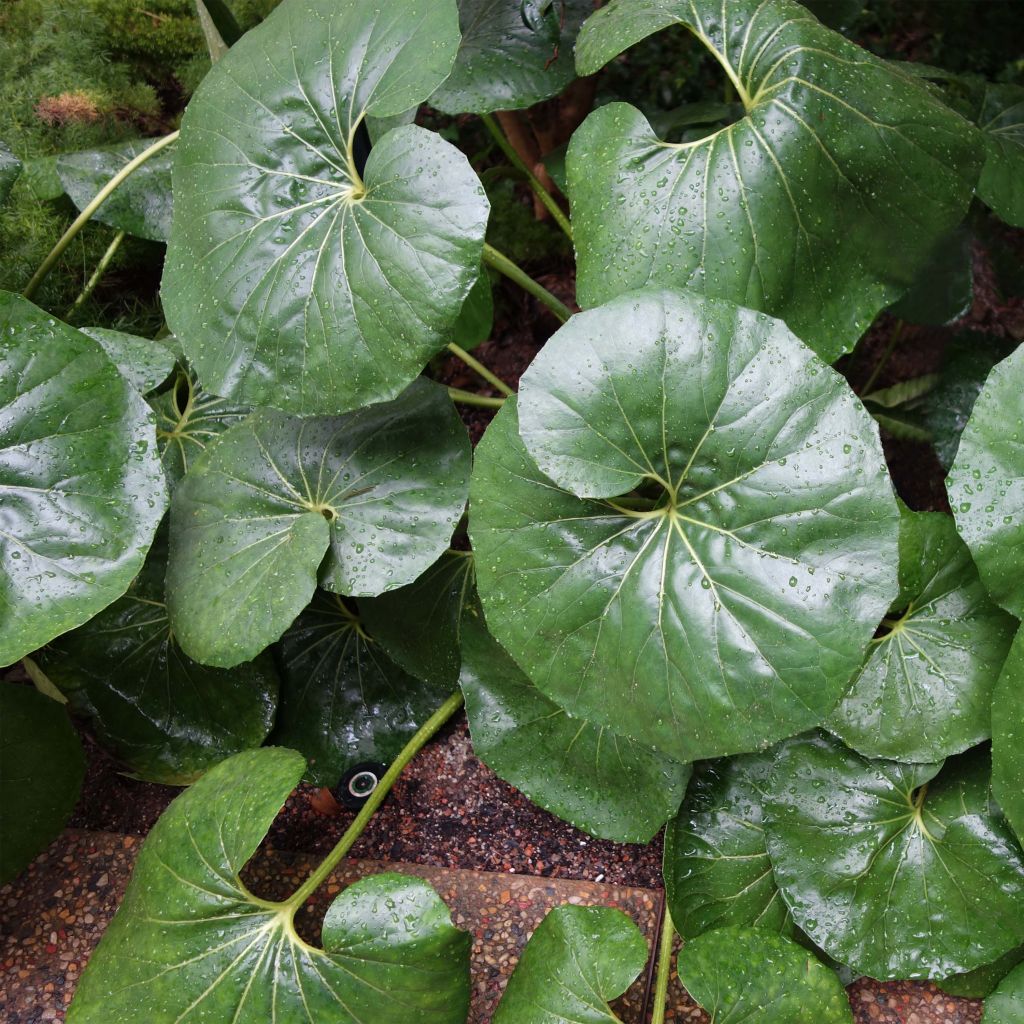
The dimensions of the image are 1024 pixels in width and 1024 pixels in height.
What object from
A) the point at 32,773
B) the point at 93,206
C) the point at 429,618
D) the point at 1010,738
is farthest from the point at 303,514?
the point at 1010,738

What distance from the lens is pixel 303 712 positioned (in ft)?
6.57

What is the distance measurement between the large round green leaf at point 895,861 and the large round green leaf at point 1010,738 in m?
0.13

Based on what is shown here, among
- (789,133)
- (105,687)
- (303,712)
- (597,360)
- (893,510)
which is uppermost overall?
(789,133)

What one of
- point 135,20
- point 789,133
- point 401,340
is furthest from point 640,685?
point 135,20

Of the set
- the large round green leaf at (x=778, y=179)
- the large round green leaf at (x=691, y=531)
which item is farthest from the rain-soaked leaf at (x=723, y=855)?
the large round green leaf at (x=778, y=179)

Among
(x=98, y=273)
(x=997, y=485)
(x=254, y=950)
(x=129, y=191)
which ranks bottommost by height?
(x=254, y=950)

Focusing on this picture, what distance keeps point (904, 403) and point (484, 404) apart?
1.02m

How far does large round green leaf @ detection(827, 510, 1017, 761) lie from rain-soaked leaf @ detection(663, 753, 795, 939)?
0.76 feet

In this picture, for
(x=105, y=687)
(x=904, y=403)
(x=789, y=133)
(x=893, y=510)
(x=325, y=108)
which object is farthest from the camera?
(x=904, y=403)

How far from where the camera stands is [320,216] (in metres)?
1.55

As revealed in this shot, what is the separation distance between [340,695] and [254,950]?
2.02 ft

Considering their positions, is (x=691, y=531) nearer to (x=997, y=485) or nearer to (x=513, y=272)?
(x=997, y=485)

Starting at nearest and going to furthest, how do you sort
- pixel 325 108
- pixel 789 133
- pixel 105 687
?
pixel 789 133, pixel 325 108, pixel 105 687

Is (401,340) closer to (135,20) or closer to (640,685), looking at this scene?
(640,685)
